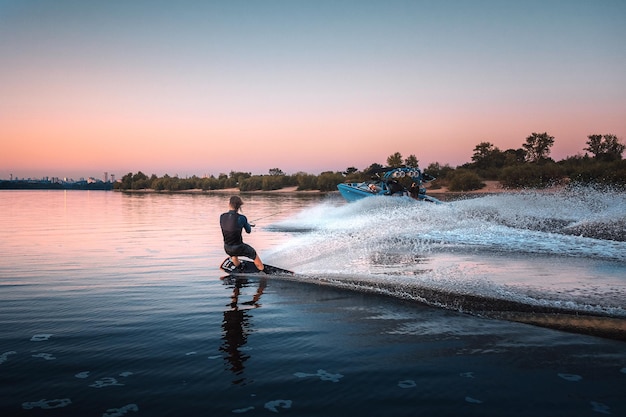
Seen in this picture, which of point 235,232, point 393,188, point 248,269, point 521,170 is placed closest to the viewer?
point 235,232

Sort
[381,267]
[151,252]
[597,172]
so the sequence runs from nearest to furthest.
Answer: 1. [381,267]
2. [151,252]
3. [597,172]

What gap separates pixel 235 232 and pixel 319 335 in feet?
18.3

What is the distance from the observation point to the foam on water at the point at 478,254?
10031 millimetres

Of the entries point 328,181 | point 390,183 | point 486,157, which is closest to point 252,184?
point 328,181

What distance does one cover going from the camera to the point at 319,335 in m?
7.31

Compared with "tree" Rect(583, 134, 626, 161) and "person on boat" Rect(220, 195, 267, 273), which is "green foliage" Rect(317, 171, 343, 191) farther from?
"person on boat" Rect(220, 195, 267, 273)

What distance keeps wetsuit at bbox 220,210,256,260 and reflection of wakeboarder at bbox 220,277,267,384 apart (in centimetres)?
161

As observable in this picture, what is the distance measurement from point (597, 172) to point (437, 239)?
259ft


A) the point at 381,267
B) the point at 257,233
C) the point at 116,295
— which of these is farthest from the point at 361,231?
the point at 116,295

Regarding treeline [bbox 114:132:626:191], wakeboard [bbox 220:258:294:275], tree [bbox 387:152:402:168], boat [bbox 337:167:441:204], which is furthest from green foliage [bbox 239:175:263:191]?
wakeboard [bbox 220:258:294:275]

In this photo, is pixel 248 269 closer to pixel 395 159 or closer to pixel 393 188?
pixel 393 188

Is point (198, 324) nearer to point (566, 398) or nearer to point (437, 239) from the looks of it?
point (566, 398)

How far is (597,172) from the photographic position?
84.8m

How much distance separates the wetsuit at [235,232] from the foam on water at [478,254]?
1654mm
